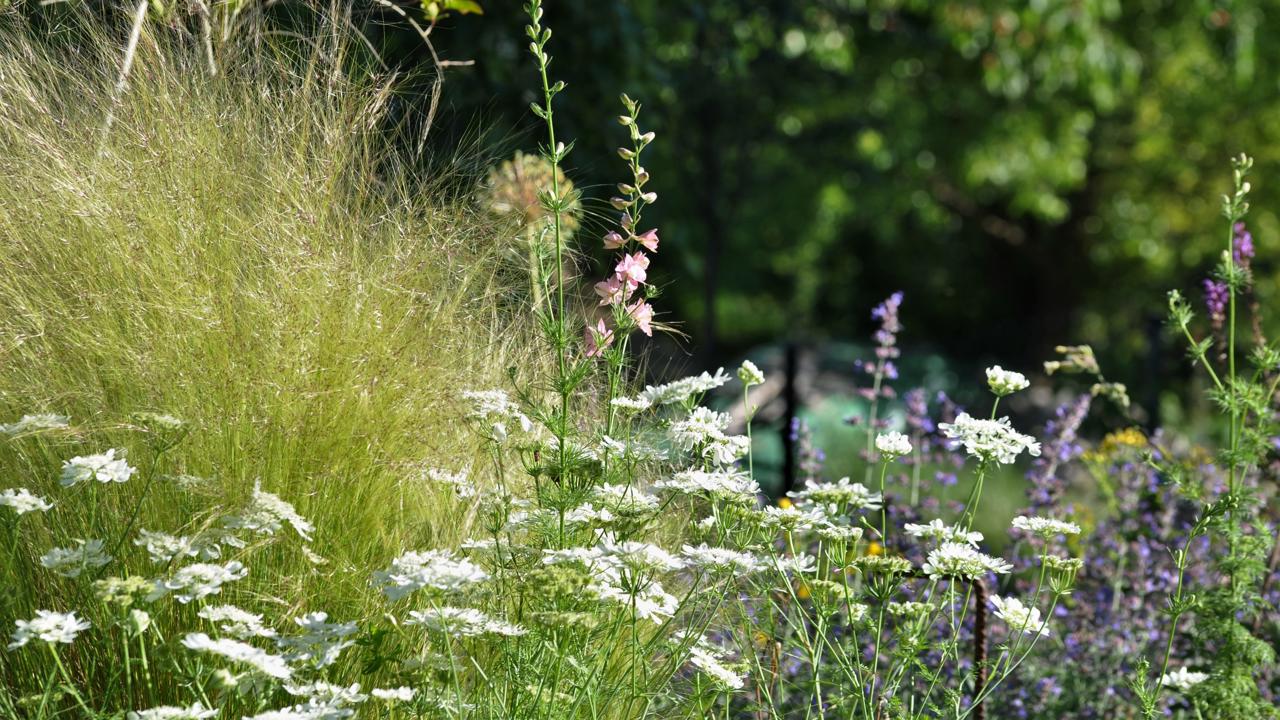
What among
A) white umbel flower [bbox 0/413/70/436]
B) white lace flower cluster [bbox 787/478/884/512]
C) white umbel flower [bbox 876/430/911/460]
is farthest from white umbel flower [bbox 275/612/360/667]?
white umbel flower [bbox 876/430/911/460]

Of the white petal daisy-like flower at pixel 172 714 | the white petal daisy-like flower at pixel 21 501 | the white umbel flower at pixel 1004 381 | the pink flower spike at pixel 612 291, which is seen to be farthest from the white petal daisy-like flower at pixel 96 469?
the white umbel flower at pixel 1004 381

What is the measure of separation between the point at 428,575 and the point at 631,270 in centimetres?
83

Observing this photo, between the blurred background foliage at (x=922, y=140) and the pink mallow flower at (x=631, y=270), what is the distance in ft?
1.98

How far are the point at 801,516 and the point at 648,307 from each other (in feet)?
1.74

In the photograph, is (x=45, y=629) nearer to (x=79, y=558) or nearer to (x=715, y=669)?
(x=79, y=558)

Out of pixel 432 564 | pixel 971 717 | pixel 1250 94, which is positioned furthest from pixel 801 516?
pixel 1250 94

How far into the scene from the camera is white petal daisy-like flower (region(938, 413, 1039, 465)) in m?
2.13

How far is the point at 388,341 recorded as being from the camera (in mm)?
2480

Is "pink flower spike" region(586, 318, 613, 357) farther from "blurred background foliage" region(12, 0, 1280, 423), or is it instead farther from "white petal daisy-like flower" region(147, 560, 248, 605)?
"white petal daisy-like flower" region(147, 560, 248, 605)

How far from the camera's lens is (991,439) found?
2.18 metres

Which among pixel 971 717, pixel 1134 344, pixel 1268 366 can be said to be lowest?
pixel 971 717

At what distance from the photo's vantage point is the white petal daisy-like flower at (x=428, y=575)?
1.80m

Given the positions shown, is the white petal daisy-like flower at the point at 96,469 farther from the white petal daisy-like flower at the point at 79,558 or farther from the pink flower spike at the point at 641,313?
the pink flower spike at the point at 641,313

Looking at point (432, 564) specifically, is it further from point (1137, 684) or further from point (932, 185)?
point (932, 185)
